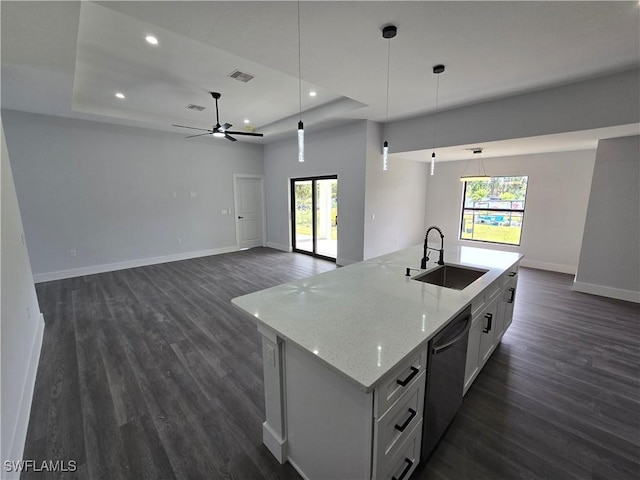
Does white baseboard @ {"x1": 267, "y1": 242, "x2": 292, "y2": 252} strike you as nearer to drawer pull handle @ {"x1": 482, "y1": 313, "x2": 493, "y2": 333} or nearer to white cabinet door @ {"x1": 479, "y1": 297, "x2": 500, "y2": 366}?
white cabinet door @ {"x1": 479, "y1": 297, "x2": 500, "y2": 366}

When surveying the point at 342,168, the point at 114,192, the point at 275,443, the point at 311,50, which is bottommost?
the point at 275,443

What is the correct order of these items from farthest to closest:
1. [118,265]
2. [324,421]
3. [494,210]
Result: [494,210] → [118,265] → [324,421]

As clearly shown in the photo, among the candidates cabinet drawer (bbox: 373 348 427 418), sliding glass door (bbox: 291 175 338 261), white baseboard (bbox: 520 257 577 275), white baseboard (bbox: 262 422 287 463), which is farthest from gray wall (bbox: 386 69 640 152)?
white baseboard (bbox: 262 422 287 463)

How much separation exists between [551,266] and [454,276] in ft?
15.1

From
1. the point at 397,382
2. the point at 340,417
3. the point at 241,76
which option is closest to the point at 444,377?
the point at 397,382

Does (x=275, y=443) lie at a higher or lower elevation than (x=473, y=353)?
lower

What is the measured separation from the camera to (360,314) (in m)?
1.56

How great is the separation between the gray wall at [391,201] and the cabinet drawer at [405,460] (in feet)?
13.6

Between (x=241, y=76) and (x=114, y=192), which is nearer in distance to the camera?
(x=241, y=76)

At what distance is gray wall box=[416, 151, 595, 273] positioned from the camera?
16.9 feet

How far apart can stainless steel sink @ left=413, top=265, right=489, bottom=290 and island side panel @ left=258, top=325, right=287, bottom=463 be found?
4.99 feet

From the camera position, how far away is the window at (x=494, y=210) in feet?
19.6

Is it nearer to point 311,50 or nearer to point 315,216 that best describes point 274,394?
point 311,50

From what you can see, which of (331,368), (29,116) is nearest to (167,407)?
(331,368)
